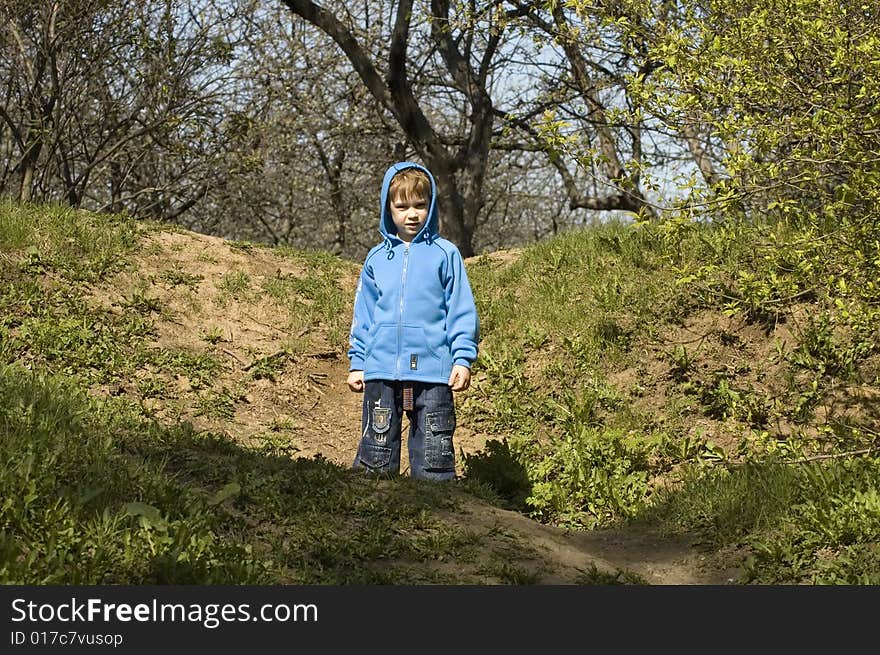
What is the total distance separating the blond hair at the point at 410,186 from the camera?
5785 millimetres

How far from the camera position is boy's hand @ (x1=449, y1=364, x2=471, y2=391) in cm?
552

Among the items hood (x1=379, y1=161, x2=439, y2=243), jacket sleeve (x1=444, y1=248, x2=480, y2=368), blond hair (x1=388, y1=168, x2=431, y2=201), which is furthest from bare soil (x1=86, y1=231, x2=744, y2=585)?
blond hair (x1=388, y1=168, x2=431, y2=201)

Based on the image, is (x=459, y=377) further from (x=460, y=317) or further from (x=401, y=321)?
(x=401, y=321)

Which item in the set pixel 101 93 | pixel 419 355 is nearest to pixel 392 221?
pixel 419 355

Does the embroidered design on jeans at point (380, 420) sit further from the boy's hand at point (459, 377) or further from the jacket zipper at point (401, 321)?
the boy's hand at point (459, 377)

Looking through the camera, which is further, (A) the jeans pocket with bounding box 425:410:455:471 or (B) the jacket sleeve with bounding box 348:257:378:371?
(B) the jacket sleeve with bounding box 348:257:378:371

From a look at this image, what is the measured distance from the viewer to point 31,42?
41.5 ft

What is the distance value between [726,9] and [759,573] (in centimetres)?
426

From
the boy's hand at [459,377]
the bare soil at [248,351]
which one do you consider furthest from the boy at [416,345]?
the bare soil at [248,351]

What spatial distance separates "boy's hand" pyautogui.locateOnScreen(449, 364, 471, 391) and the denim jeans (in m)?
0.10

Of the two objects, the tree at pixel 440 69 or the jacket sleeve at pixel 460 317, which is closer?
the jacket sleeve at pixel 460 317

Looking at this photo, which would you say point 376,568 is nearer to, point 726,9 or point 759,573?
point 759,573

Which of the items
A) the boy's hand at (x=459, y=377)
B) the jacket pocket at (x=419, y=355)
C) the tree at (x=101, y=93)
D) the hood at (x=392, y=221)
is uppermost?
the tree at (x=101, y=93)

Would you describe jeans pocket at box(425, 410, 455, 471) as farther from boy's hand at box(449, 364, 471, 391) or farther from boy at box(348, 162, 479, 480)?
boy's hand at box(449, 364, 471, 391)
